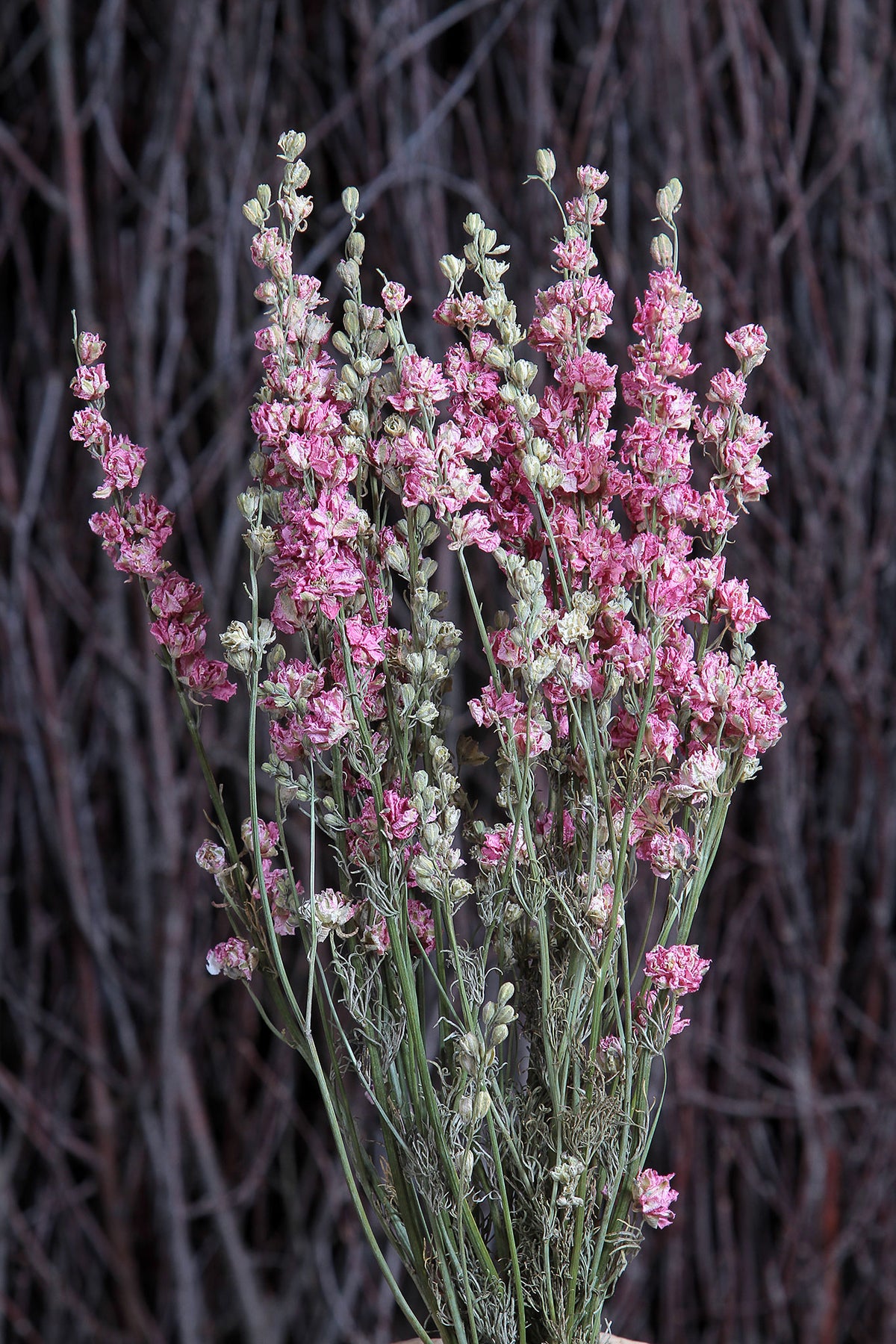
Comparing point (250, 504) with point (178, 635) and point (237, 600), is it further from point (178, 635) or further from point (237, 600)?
point (237, 600)

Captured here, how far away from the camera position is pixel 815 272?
123 centimetres

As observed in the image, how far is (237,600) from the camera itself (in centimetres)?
119

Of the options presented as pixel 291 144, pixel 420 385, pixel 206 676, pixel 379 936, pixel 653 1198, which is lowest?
pixel 653 1198

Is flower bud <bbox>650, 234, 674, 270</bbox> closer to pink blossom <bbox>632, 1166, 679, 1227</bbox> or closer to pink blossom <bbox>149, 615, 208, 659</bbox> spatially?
pink blossom <bbox>149, 615, 208, 659</bbox>

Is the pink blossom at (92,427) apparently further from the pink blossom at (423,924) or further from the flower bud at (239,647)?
the pink blossom at (423,924)

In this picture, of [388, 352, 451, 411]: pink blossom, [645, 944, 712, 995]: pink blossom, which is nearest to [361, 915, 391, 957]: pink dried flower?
[645, 944, 712, 995]: pink blossom

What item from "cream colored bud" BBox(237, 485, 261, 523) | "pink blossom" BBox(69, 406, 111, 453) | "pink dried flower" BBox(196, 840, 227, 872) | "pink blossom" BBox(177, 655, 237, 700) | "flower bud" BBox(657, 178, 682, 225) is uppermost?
"flower bud" BBox(657, 178, 682, 225)

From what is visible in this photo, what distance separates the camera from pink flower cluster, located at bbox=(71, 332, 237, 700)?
1.65 feet

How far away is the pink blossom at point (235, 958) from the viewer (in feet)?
1.69

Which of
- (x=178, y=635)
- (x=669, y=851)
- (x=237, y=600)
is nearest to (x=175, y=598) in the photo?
(x=178, y=635)

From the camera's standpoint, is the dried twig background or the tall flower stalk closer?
the tall flower stalk

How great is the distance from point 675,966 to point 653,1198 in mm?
100

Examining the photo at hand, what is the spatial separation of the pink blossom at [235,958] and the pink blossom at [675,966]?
168 millimetres

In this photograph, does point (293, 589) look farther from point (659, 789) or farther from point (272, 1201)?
point (272, 1201)
